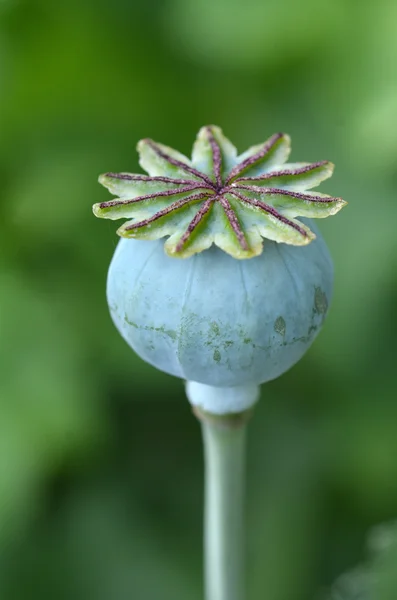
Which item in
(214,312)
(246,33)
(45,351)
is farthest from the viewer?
(246,33)

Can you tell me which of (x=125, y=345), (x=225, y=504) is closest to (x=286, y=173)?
(x=225, y=504)

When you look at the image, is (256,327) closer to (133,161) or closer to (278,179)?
(278,179)

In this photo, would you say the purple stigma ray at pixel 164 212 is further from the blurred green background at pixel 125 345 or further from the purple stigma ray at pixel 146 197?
the blurred green background at pixel 125 345

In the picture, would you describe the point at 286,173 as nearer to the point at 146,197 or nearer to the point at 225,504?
the point at 146,197

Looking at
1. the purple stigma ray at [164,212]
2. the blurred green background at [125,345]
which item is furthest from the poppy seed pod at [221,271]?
the blurred green background at [125,345]

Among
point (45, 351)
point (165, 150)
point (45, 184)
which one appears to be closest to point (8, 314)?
point (45, 351)

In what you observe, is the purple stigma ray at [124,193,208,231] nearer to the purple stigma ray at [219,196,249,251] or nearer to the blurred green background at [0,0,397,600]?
the purple stigma ray at [219,196,249,251]
